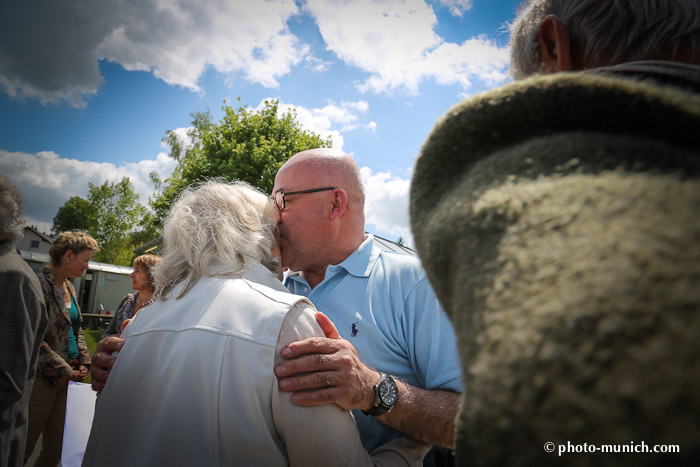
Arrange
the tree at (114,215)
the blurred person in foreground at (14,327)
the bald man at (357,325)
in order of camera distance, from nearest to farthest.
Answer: the bald man at (357,325) < the blurred person in foreground at (14,327) < the tree at (114,215)

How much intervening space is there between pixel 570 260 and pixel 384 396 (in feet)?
6.05

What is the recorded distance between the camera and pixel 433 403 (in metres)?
2.16

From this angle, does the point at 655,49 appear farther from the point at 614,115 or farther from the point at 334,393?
the point at 334,393

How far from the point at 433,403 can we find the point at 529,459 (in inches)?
79.3

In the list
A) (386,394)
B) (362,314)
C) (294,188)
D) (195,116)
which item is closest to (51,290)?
(294,188)

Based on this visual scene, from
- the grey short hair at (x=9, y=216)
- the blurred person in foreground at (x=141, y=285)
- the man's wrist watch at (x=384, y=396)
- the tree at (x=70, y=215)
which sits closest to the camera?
the man's wrist watch at (x=384, y=396)

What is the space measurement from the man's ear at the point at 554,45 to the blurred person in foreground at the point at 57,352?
17.7ft

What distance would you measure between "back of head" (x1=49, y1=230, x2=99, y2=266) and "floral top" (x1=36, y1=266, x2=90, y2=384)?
0.18 metres

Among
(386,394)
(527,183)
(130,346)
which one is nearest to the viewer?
(527,183)

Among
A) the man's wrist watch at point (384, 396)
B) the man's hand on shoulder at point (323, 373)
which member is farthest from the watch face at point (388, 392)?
the man's hand on shoulder at point (323, 373)

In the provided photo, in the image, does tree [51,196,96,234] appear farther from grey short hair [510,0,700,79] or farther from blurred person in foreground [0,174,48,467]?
grey short hair [510,0,700,79]

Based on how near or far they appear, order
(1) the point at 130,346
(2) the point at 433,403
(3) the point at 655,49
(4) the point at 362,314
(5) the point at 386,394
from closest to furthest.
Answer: (3) the point at 655,49, (1) the point at 130,346, (5) the point at 386,394, (2) the point at 433,403, (4) the point at 362,314

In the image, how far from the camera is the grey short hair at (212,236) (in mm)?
1998

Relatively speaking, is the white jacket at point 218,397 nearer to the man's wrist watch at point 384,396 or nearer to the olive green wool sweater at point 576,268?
the man's wrist watch at point 384,396
